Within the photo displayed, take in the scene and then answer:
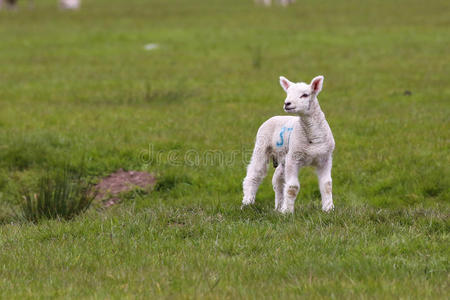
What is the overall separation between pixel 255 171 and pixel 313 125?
1131 mm

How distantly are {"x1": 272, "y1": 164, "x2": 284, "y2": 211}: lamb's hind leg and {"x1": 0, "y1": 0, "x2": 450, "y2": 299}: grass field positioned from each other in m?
0.42

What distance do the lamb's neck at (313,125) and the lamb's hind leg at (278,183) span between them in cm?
79

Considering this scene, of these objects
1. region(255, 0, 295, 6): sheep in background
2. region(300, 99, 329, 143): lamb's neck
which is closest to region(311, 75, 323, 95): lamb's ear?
region(300, 99, 329, 143): lamb's neck

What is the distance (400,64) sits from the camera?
72.0ft

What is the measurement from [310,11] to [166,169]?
29.0 meters

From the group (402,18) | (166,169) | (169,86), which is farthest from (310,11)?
(166,169)

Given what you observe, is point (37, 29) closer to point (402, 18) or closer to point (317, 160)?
point (402, 18)

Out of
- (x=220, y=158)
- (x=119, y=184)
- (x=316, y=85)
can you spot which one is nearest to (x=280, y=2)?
(x=220, y=158)

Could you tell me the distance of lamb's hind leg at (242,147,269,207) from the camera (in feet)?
28.8

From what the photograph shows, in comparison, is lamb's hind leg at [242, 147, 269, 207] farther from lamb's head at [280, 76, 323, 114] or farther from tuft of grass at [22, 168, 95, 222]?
tuft of grass at [22, 168, 95, 222]

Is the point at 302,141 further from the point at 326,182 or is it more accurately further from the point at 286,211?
the point at 286,211

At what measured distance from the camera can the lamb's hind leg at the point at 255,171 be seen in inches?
345

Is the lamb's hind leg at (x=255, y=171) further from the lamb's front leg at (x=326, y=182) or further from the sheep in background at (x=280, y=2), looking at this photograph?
the sheep in background at (x=280, y=2)

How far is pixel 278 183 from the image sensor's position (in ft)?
29.1
